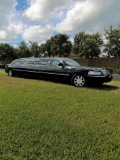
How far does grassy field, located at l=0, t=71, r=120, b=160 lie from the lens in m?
3.21

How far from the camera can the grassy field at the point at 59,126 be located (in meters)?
3.21

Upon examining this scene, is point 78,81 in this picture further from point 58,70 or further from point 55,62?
point 55,62

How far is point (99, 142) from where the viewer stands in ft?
11.2

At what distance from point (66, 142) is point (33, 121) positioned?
1086 mm

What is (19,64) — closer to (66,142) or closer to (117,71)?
(66,142)

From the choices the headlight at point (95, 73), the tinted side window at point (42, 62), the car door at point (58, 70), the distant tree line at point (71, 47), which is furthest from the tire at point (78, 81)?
the distant tree line at point (71, 47)

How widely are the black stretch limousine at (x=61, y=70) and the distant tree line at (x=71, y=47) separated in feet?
68.5

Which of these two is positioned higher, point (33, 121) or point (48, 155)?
point (33, 121)

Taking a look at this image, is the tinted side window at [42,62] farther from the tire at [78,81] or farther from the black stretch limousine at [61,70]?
the tire at [78,81]

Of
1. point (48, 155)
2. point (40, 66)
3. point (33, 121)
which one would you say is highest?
point (40, 66)

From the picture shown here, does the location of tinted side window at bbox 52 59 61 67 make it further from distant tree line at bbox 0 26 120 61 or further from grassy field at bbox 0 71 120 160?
distant tree line at bbox 0 26 120 61

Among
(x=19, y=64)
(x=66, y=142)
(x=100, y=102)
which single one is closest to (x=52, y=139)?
(x=66, y=142)

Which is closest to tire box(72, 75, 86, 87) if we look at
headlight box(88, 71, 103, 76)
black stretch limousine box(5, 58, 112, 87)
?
black stretch limousine box(5, 58, 112, 87)

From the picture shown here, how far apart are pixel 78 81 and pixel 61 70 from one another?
1105mm
